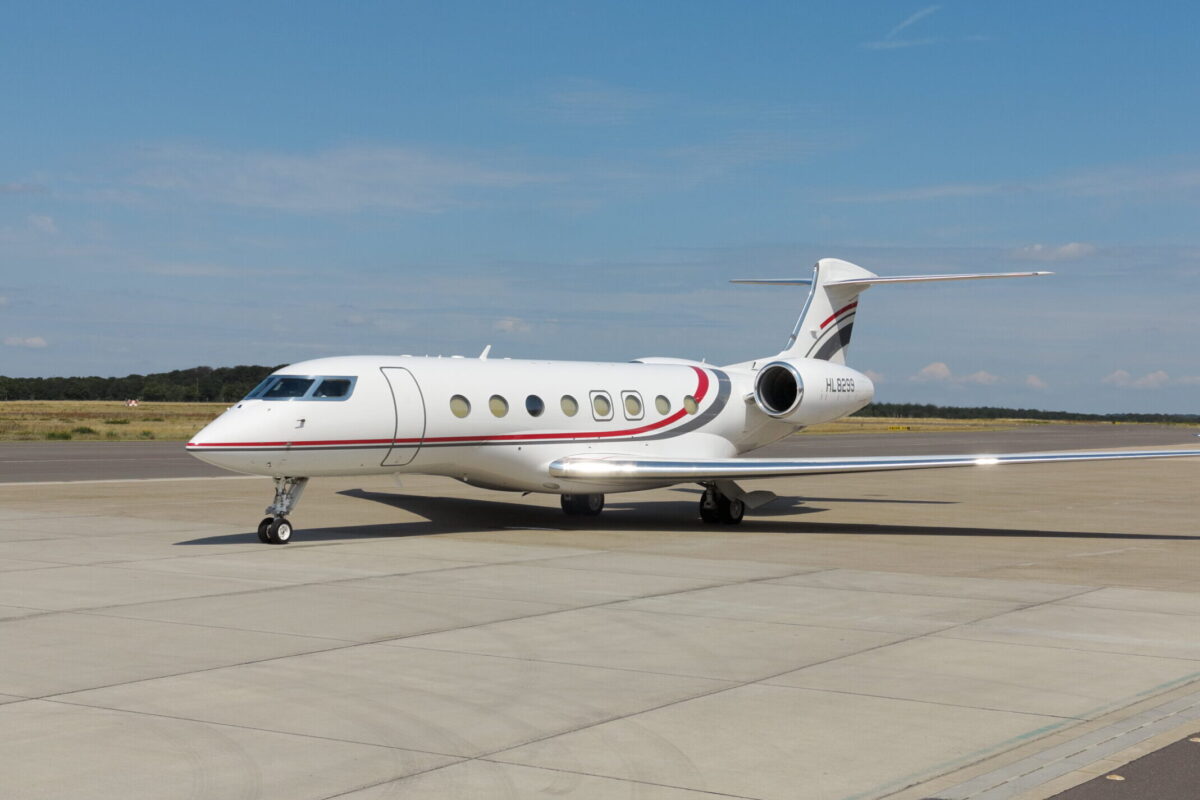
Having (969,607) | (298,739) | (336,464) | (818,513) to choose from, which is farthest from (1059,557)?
(298,739)

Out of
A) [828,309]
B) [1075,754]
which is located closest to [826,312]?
[828,309]

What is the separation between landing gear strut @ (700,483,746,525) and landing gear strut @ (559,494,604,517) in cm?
170

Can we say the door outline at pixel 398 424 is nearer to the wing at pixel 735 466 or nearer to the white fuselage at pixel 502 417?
the white fuselage at pixel 502 417

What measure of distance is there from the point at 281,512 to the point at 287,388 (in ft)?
5.07

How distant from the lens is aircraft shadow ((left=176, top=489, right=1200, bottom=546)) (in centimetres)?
1822

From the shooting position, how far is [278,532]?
16172mm

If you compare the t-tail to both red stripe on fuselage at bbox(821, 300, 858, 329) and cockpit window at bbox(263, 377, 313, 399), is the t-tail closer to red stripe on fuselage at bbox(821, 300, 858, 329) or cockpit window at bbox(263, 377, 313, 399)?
red stripe on fuselage at bbox(821, 300, 858, 329)

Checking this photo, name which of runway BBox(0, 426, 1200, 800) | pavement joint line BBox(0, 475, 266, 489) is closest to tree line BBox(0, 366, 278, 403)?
pavement joint line BBox(0, 475, 266, 489)

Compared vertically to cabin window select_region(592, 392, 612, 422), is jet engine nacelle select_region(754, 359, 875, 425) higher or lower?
higher

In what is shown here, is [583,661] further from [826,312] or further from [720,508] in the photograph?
[826,312]

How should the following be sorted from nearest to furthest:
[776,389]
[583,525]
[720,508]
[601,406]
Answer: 1. [583,525]
2. [601,406]
3. [720,508]
4. [776,389]

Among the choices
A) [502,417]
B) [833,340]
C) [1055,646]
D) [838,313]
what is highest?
[838,313]

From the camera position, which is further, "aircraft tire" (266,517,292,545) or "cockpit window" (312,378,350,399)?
"cockpit window" (312,378,350,399)

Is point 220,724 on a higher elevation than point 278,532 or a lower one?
lower
